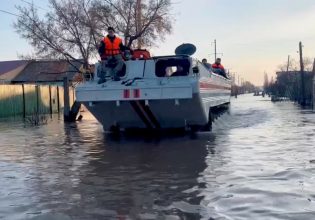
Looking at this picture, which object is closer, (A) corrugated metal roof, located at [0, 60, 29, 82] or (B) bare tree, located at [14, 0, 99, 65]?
(B) bare tree, located at [14, 0, 99, 65]

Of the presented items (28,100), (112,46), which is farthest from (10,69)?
(112,46)

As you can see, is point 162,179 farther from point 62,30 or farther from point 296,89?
point 296,89

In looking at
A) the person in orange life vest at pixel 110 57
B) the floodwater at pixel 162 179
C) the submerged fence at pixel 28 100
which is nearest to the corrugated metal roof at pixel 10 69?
the submerged fence at pixel 28 100

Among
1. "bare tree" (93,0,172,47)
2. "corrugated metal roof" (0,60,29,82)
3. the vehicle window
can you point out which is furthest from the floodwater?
"corrugated metal roof" (0,60,29,82)

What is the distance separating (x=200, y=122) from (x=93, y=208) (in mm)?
8328

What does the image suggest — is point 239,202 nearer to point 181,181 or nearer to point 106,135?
point 181,181

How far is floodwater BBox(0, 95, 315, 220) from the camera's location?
5.37 metres

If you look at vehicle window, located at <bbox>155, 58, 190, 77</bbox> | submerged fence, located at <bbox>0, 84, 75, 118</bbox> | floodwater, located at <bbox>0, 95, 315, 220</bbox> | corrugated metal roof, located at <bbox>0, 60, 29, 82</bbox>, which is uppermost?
corrugated metal roof, located at <bbox>0, 60, 29, 82</bbox>

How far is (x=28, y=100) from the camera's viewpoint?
101 feet

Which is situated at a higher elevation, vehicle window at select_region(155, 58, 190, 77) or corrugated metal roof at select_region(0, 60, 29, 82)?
corrugated metal roof at select_region(0, 60, 29, 82)

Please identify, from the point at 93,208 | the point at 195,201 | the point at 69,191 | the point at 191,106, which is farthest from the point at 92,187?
the point at 191,106

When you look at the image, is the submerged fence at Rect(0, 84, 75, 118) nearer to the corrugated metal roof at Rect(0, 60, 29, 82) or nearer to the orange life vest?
the orange life vest

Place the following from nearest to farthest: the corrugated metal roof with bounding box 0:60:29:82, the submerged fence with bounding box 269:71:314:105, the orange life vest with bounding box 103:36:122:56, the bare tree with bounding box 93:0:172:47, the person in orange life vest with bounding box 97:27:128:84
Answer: the person in orange life vest with bounding box 97:27:128:84
the orange life vest with bounding box 103:36:122:56
the bare tree with bounding box 93:0:172:47
the submerged fence with bounding box 269:71:314:105
the corrugated metal roof with bounding box 0:60:29:82

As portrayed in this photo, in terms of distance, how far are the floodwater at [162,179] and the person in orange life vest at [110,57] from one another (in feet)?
7.42
